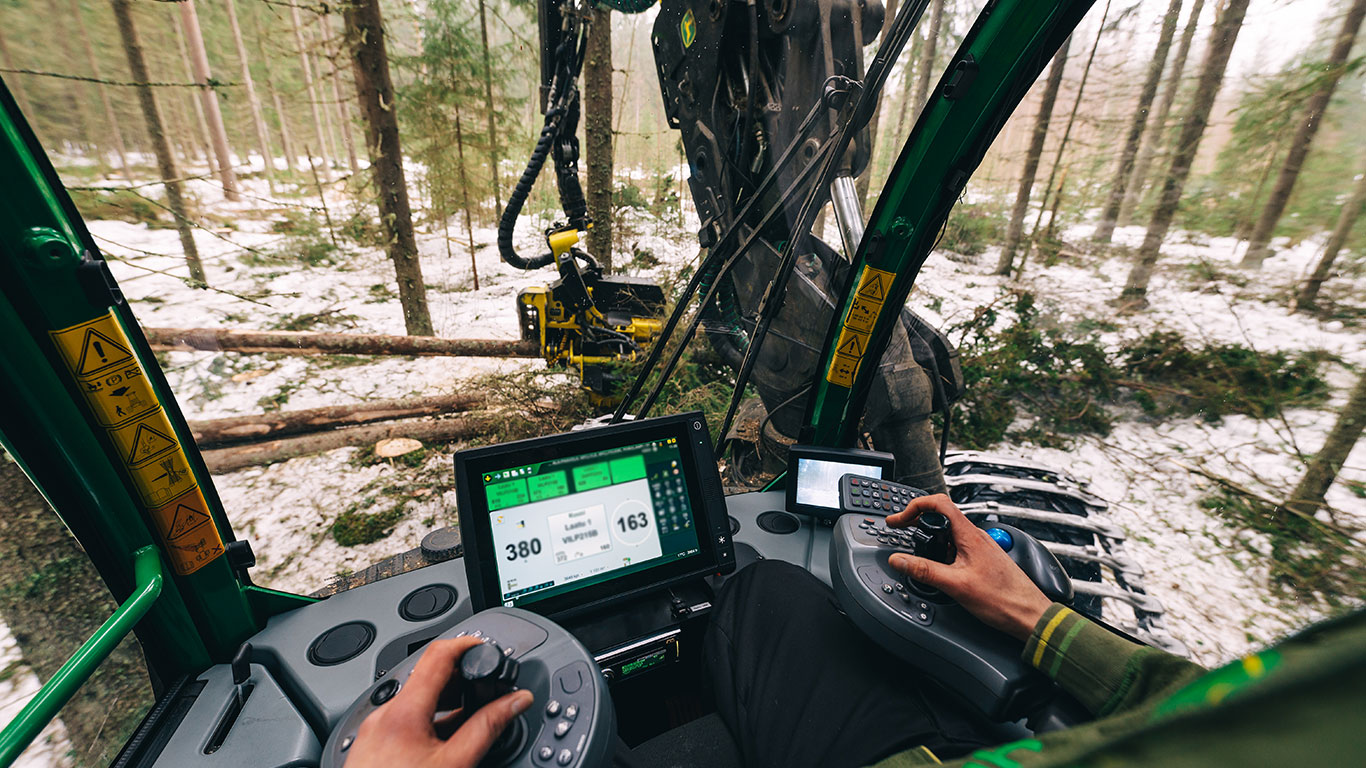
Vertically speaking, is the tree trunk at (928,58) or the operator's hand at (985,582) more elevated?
the tree trunk at (928,58)

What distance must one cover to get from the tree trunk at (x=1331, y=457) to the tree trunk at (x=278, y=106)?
924 cm

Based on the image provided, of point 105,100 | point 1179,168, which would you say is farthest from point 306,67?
point 1179,168

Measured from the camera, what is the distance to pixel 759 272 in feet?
7.38

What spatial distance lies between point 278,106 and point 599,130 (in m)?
4.06

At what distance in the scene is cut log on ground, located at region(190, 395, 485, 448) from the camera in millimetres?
3658

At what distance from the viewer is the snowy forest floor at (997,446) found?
3.15m

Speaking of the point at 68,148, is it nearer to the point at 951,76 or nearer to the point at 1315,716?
the point at 951,76

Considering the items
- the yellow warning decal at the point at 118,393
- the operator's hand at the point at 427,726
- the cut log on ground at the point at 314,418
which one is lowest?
the cut log on ground at the point at 314,418

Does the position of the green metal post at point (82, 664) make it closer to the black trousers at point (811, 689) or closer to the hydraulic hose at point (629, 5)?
the black trousers at point (811, 689)

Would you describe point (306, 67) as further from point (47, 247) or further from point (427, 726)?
point (427, 726)

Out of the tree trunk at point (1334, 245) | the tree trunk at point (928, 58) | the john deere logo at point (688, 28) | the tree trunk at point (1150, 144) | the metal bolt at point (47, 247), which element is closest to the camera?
the metal bolt at point (47, 247)

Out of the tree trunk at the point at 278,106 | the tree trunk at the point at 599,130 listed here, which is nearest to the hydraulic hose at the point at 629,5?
the tree trunk at the point at 599,130

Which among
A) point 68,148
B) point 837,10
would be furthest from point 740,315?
point 68,148

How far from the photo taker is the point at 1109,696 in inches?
34.2
